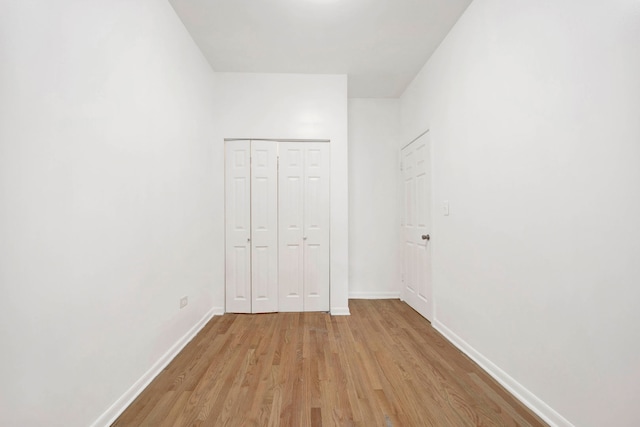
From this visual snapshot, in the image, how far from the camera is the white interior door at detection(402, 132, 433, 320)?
3.18 metres

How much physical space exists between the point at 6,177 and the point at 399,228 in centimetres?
380

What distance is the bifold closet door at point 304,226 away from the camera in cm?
343

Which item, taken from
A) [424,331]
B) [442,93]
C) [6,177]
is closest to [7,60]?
[6,177]

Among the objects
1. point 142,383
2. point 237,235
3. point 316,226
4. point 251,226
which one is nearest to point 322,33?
point 316,226

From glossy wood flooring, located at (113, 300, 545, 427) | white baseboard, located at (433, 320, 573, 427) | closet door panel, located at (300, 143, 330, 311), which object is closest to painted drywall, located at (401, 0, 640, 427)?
white baseboard, located at (433, 320, 573, 427)

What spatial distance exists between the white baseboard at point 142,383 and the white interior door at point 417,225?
2.44m

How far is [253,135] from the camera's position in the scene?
3389mm

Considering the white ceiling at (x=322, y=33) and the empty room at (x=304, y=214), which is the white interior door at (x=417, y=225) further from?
the white ceiling at (x=322, y=33)

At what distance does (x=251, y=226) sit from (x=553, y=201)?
2797mm

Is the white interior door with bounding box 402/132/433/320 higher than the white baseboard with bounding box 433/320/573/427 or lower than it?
higher

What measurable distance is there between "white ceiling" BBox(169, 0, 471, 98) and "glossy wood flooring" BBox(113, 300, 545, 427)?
2.85m

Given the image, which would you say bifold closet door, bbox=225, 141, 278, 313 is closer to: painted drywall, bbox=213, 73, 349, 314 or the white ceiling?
painted drywall, bbox=213, 73, 349, 314

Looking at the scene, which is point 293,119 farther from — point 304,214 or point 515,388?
point 515,388

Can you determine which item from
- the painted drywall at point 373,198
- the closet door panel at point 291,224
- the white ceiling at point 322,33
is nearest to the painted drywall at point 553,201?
the white ceiling at point 322,33
